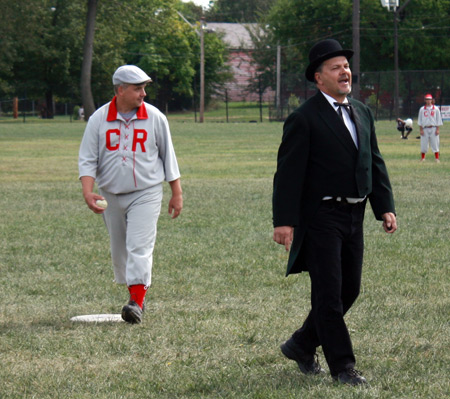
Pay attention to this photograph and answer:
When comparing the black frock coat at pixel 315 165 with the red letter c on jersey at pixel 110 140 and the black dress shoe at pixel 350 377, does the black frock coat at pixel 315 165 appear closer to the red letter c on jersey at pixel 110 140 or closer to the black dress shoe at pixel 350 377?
the black dress shoe at pixel 350 377

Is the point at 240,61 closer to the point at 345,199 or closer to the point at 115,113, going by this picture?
the point at 115,113

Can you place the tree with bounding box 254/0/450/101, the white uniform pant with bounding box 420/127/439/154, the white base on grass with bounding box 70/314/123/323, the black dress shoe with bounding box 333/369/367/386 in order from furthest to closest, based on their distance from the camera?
the tree with bounding box 254/0/450/101, the white uniform pant with bounding box 420/127/439/154, the white base on grass with bounding box 70/314/123/323, the black dress shoe with bounding box 333/369/367/386

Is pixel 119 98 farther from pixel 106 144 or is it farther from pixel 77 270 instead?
pixel 77 270

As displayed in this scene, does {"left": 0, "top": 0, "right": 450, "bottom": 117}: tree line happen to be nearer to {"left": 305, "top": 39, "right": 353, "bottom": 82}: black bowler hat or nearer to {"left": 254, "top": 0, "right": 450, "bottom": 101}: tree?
{"left": 254, "top": 0, "right": 450, "bottom": 101}: tree

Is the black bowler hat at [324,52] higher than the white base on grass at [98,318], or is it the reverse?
the black bowler hat at [324,52]

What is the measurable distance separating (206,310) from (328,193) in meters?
2.53

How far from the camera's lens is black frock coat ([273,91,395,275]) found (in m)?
4.97

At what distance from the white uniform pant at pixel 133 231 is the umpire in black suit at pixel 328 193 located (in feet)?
6.90

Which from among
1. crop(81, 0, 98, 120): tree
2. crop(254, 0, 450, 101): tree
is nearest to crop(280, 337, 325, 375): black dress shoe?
crop(81, 0, 98, 120): tree

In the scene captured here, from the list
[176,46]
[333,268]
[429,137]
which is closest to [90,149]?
[333,268]

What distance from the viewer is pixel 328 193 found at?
498cm

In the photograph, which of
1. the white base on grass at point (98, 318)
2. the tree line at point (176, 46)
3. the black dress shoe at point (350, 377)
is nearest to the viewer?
the black dress shoe at point (350, 377)

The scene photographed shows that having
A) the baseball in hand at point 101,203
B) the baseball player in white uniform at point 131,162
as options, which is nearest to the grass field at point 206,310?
the baseball player in white uniform at point 131,162

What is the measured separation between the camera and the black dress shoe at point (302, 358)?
5.30m
